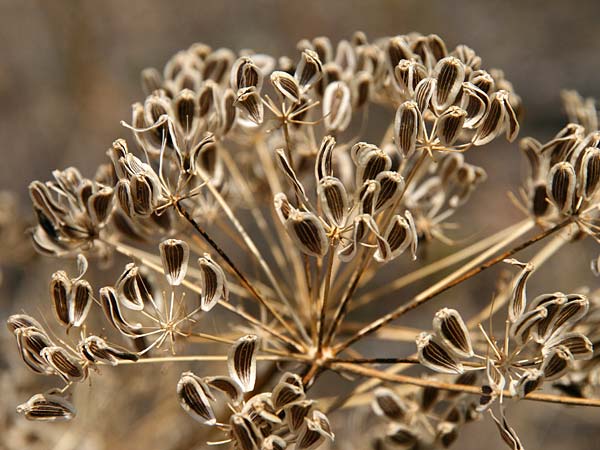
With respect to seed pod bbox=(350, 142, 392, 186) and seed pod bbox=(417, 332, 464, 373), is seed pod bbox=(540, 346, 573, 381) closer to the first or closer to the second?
seed pod bbox=(417, 332, 464, 373)

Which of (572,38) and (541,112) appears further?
(572,38)

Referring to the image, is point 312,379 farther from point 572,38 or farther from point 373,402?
point 572,38

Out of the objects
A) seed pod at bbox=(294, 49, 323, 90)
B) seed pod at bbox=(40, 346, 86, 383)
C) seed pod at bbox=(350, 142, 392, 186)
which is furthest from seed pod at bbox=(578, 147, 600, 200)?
seed pod at bbox=(40, 346, 86, 383)

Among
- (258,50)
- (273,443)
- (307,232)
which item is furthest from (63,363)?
Answer: (258,50)

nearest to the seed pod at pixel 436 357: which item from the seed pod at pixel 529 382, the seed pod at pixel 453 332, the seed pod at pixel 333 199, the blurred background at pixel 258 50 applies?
the seed pod at pixel 453 332

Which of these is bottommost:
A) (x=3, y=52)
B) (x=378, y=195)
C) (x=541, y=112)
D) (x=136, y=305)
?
(x=541, y=112)

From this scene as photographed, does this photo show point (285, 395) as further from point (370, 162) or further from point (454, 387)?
point (370, 162)

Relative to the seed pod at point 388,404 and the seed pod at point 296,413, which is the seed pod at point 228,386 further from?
the seed pod at point 388,404

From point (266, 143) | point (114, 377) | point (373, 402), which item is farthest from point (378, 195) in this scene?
point (114, 377)
